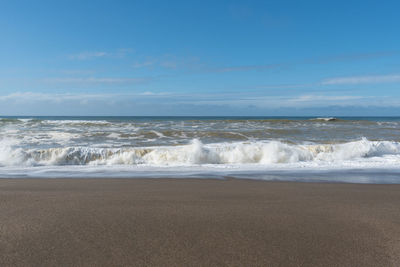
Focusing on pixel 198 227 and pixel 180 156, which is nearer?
pixel 198 227

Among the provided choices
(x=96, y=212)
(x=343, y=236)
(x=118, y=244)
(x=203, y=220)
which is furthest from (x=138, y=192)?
(x=343, y=236)

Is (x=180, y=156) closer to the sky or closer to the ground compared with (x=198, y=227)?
closer to the ground

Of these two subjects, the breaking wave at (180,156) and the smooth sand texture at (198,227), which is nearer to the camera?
the smooth sand texture at (198,227)

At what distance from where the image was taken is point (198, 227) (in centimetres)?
295

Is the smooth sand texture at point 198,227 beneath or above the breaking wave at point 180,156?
above

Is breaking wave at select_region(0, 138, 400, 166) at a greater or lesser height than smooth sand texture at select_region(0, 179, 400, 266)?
lesser

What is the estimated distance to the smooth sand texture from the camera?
232cm

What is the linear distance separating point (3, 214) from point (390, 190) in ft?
18.6

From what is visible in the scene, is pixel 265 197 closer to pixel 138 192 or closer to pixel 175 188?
pixel 175 188

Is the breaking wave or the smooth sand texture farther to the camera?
the breaking wave

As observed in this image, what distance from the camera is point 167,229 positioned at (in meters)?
2.88

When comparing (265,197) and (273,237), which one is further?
(265,197)

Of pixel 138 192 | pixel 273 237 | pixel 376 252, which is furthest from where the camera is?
pixel 138 192

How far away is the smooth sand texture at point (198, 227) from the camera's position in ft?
7.60
